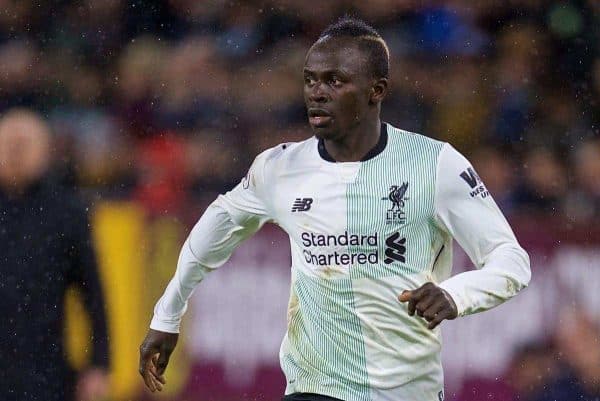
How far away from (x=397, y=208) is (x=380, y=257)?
0.62 feet

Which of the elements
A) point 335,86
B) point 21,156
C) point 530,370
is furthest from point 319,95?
point 530,370

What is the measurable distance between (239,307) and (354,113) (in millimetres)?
3364

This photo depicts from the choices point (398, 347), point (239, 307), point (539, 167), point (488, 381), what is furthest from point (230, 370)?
point (398, 347)

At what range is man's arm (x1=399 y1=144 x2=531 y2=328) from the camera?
4.84 metres

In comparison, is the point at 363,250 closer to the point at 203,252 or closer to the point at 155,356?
the point at 203,252

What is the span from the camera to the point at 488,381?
27.5 feet

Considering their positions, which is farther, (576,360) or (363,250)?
(576,360)

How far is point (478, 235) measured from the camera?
16.5 ft

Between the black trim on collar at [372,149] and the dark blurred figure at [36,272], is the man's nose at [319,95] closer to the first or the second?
the black trim on collar at [372,149]

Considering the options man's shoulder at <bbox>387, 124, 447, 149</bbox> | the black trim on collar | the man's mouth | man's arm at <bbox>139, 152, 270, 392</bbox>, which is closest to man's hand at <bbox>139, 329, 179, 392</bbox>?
man's arm at <bbox>139, 152, 270, 392</bbox>

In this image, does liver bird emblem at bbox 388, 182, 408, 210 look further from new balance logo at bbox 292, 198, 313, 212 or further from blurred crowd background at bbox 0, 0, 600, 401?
blurred crowd background at bbox 0, 0, 600, 401

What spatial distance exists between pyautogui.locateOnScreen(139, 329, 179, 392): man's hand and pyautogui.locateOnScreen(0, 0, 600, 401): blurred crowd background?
11.8 ft

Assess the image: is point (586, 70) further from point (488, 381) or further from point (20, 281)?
point (20, 281)

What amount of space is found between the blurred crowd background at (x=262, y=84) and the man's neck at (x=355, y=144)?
3.97 metres
